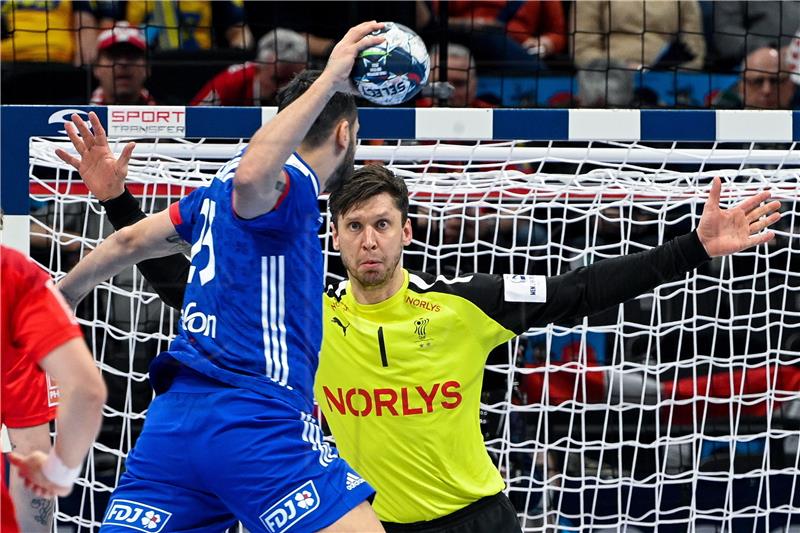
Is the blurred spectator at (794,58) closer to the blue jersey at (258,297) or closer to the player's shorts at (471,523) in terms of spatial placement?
the player's shorts at (471,523)

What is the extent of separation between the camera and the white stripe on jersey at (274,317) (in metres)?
3.29

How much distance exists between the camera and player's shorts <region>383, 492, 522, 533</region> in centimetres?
430

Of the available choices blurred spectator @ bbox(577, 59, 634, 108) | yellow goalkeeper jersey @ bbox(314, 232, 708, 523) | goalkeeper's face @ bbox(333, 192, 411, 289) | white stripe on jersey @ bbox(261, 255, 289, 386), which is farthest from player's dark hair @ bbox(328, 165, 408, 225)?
blurred spectator @ bbox(577, 59, 634, 108)

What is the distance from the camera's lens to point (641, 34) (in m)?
8.20

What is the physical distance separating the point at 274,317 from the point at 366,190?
1.12 m

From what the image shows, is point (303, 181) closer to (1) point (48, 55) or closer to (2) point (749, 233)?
(2) point (749, 233)

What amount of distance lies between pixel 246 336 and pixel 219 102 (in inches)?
188

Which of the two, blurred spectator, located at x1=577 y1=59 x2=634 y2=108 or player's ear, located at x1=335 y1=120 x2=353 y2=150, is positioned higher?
blurred spectator, located at x1=577 y1=59 x2=634 y2=108

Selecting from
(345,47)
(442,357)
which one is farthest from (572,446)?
(345,47)

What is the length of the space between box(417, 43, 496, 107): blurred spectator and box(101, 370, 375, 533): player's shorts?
453 cm

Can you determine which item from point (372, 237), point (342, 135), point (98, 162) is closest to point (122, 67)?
point (98, 162)

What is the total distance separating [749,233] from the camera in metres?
4.19

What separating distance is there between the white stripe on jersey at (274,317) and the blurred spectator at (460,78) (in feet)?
14.3

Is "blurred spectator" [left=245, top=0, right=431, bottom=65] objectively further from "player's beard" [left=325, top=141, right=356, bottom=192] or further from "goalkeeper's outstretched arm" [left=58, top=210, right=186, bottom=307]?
"player's beard" [left=325, top=141, right=356, bottom=192]
